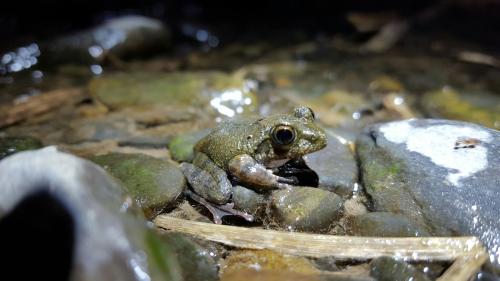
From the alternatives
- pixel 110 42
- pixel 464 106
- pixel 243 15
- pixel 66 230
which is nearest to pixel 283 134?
pixel 66 230

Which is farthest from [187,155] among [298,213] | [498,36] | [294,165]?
[498,36]

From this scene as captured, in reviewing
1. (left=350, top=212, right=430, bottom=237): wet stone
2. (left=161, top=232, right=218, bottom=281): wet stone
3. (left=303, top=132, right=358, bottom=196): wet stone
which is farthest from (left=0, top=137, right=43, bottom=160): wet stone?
(left=350, top=212, right=430, bottom=237): wet stone

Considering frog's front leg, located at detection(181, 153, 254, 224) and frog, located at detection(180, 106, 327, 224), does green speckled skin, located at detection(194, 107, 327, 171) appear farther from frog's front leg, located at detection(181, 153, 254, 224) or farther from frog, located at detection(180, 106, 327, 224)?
frog's front leg, located at detection(181, 153, 254, 224)

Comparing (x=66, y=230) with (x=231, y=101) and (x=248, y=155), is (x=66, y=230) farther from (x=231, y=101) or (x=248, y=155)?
(x=231, y=101)

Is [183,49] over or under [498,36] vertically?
under

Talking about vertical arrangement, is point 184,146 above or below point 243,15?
above

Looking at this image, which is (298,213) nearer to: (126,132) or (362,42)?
(126,132)

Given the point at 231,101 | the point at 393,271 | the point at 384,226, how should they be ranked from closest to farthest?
the point at 393,271 < the point at 384,226 < the point at 231,101
